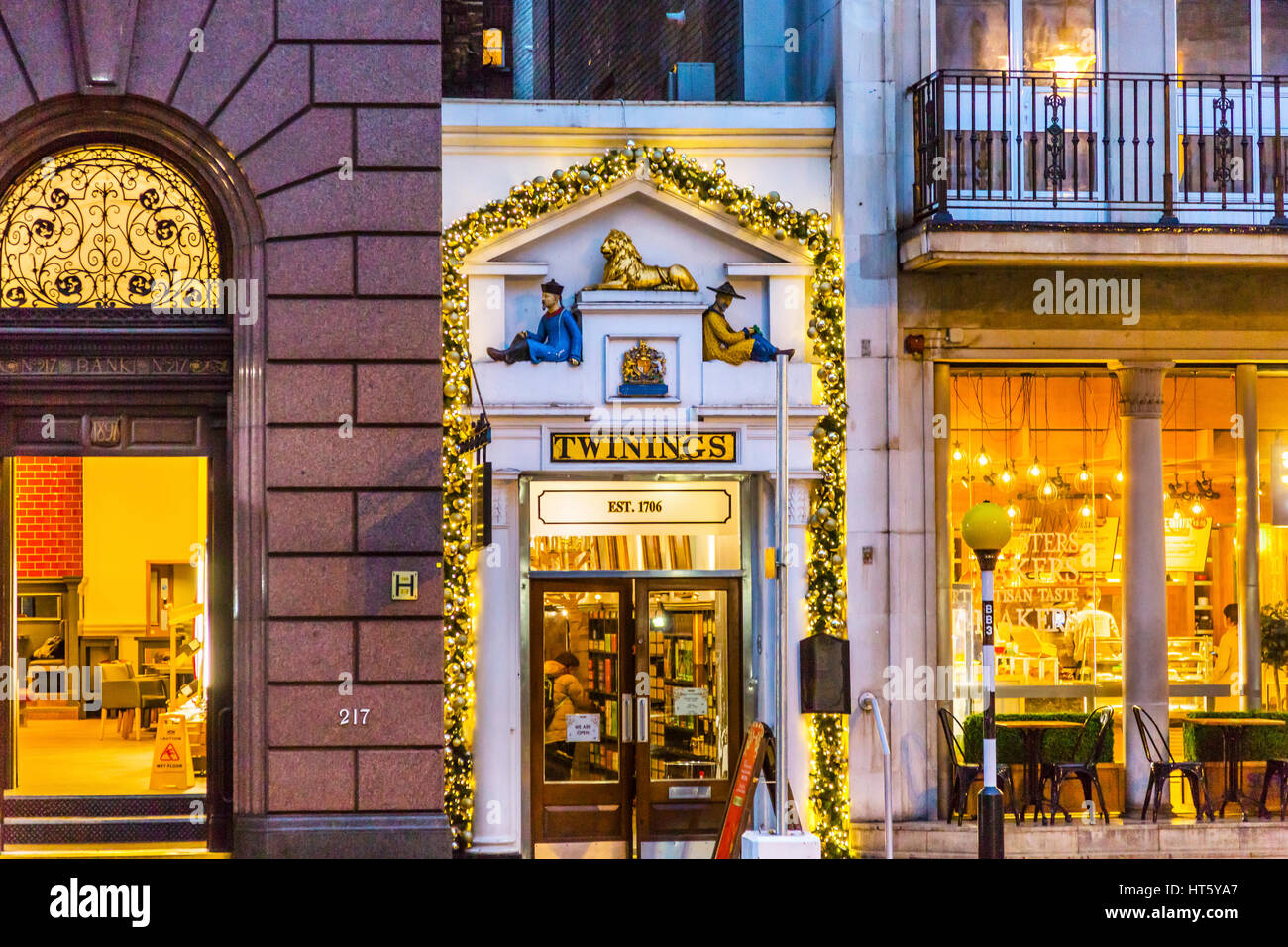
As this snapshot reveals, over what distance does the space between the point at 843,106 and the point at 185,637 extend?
7713mm

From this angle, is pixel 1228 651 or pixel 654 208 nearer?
pixel 654 208

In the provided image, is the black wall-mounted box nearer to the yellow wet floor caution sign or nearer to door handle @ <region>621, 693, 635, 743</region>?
door handle @ <region>621, 693, 635, 743</region>

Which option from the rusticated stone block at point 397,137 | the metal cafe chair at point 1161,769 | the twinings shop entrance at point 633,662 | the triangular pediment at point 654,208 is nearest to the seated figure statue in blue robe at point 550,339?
the triangular pediment at point 654,208

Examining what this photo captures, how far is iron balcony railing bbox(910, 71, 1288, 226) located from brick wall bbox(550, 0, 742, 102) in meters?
2.65

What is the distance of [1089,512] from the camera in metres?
15.5

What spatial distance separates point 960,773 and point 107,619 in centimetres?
778

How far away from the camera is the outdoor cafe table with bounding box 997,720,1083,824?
1464cm

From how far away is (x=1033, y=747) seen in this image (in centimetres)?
1475

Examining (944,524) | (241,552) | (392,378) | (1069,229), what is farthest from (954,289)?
(241,552)

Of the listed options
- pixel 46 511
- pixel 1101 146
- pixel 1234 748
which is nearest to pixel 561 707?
pixel 46 511

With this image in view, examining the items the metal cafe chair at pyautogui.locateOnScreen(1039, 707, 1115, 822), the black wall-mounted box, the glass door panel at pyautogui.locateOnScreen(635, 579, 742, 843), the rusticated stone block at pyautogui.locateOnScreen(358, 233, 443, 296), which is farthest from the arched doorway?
the metal cafe chair at pyautogui.locateOnScreen(1039, 707, 1115, 822)

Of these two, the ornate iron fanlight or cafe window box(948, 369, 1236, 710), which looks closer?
the ornate iron fanlight

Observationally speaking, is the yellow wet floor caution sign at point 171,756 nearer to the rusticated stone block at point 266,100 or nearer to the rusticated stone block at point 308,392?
the rusticated stone block at point 308,392

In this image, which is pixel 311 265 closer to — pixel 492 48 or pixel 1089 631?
pixel 492 48
